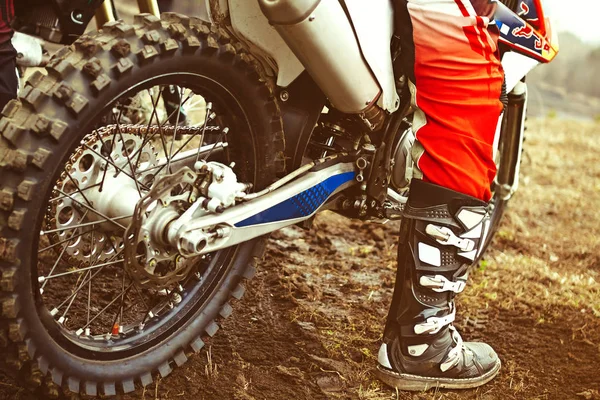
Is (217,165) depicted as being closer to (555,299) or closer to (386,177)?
(386,177)

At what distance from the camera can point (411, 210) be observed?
2176 millimetres

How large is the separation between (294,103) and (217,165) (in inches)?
14.4

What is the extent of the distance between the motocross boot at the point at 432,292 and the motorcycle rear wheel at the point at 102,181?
0.48 metres

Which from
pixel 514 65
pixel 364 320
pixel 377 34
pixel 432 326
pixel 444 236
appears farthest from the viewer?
pixel 364 320

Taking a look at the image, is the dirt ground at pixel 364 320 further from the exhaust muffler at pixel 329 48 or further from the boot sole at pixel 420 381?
the exhaust muffler at pixel 329 48

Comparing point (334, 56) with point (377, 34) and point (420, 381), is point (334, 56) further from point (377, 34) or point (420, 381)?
point (420, 381)

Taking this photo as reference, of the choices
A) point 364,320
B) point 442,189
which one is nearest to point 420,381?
point 364,320

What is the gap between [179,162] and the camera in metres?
2.11

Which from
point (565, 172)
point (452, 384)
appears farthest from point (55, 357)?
point (565, 172)

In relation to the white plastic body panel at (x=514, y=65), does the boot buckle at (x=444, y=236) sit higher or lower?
lower

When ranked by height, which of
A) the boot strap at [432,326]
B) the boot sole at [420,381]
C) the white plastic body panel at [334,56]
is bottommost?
the boot sole at [420,381]

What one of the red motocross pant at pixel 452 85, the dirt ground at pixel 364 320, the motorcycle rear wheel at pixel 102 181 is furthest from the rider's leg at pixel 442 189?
the motorcycle rear wheel at pixel 102 181

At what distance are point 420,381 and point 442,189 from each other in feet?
2.26

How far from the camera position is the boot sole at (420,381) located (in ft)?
7.57
